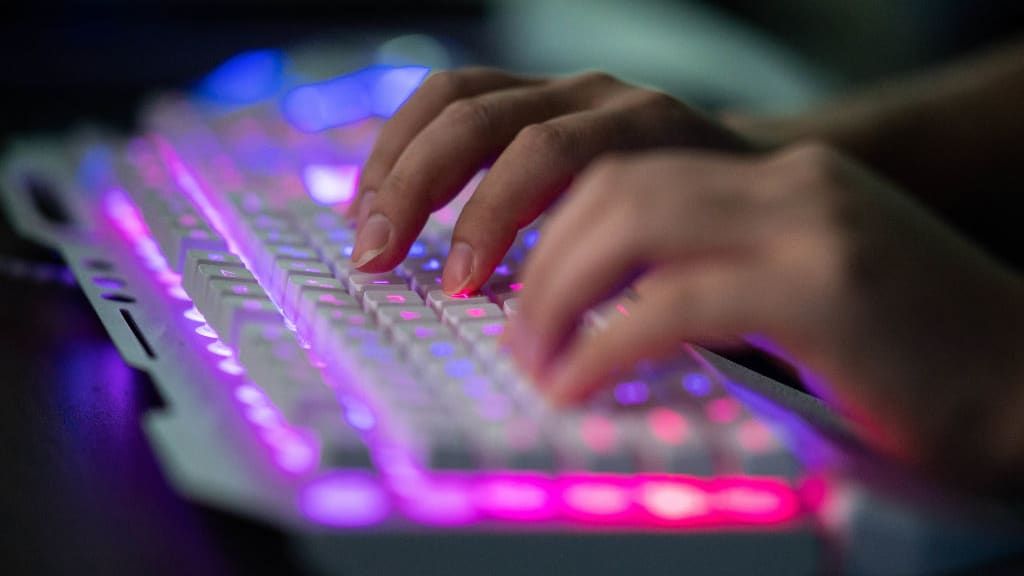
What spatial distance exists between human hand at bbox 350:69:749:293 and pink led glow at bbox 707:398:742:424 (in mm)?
170

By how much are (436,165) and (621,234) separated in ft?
0.68

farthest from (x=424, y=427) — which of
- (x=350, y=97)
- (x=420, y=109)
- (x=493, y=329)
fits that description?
(x=350, y=97)

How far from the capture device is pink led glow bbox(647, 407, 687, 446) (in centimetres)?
42

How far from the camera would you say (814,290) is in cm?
42

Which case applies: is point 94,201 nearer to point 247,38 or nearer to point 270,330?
point 270,330

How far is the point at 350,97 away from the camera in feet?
3.52

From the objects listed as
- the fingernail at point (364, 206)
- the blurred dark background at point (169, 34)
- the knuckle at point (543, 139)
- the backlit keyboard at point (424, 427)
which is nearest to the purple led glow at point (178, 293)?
the backlit keyboard at point (424, 427)

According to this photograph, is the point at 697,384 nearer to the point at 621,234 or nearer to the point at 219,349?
the point at 621,234

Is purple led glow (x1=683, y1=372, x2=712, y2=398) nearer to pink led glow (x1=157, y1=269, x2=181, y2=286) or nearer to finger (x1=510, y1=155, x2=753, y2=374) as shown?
finger (x1=510, y1=155, x2=753, y2=374)

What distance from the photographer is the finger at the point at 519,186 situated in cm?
58

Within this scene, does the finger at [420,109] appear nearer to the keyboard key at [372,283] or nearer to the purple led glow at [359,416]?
the keyboard key at [372,283]

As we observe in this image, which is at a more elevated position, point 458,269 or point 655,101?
point 655,101

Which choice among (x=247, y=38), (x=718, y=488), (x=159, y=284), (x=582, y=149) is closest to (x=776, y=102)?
(x=247, y=38)

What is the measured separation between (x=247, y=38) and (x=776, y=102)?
65cm
